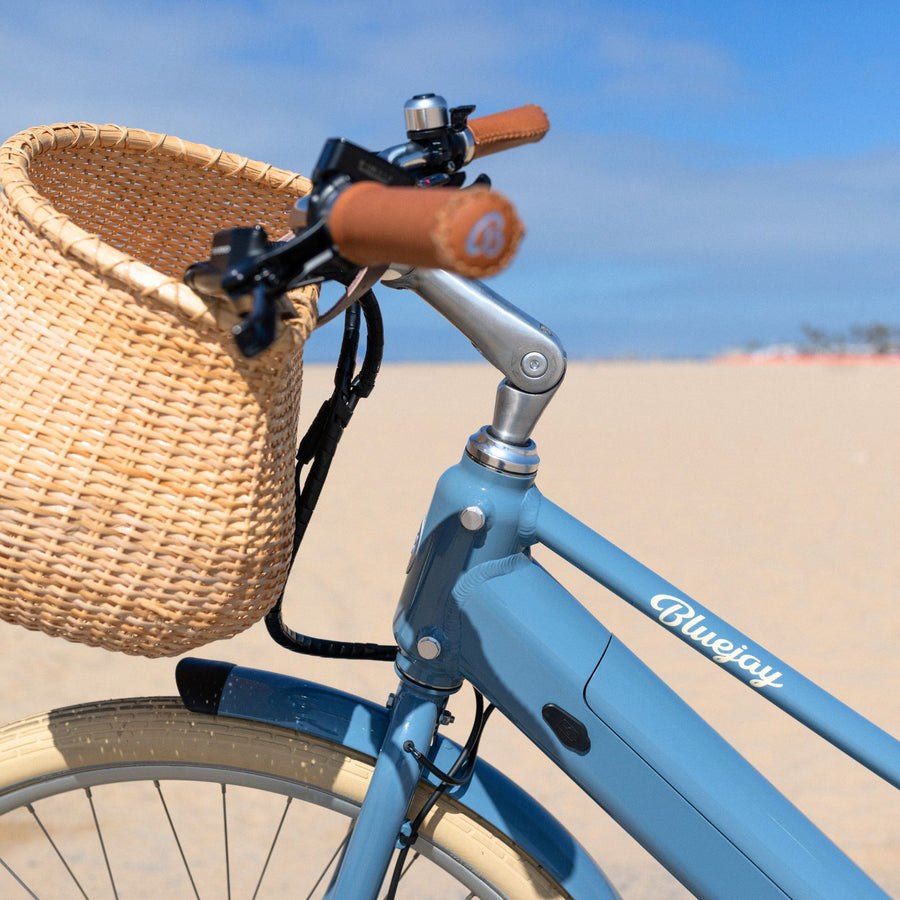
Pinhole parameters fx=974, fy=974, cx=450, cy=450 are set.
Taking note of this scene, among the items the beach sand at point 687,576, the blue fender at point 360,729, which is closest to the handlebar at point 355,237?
the blue fender at point 360,729

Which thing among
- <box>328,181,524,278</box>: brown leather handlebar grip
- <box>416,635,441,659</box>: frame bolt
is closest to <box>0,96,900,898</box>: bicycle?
<box>416,635,441,659</box>: frame bolt

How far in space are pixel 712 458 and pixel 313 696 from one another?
738 cm

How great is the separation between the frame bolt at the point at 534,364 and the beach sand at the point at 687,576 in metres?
1.68

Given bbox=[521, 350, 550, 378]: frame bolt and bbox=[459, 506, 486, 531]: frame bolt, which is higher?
bbox=[521, 350, 550, 378]: frame bolt

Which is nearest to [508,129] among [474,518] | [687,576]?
[474,518]

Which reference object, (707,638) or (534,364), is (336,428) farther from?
(707,638)

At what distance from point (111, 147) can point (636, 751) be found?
0.97 m

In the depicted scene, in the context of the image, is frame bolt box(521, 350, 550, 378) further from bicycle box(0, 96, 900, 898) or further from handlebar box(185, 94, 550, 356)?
handlebar box(185, 94, 550, 356)

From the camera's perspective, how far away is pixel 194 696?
1.19 m

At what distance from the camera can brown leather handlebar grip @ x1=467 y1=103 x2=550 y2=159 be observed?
1157 mm

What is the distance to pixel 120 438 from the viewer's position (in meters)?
0.91

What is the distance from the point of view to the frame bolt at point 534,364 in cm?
102

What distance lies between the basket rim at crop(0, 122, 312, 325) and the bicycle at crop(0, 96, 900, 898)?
0.04 metres

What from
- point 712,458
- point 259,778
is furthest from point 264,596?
point 712,458
